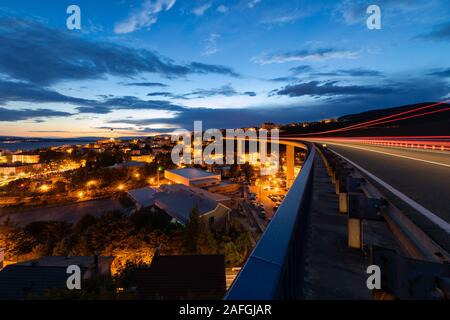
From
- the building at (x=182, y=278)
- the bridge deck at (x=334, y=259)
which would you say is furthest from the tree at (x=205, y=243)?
the bridge deck at (x=334, y=259)

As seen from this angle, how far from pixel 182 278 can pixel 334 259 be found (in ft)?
39.1

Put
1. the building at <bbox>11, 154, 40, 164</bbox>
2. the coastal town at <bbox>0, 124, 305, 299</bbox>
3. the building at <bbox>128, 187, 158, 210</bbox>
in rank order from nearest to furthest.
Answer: the coastal town at <bbox>0, 124, 305, 299</bbox> → the building at <bbox>128, 187, 158, 210</bbox> → the building at <bbox>11, 154, 40, 164</bbox>

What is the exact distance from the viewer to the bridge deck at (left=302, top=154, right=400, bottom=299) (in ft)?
5.01

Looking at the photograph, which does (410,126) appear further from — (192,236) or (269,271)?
(269,271)

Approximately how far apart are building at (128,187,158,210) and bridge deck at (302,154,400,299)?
28912mm

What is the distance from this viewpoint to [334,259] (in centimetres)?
186

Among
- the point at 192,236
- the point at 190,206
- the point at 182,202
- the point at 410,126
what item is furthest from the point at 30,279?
the point at 410,126

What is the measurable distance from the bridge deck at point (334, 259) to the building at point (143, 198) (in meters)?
28.9

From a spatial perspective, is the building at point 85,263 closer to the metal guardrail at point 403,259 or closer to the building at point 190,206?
the building at point 190,206

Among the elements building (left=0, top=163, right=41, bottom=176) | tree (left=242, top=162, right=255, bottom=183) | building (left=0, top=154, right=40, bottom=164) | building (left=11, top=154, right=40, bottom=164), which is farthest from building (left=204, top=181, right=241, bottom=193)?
building (left=11, top=154, right=40, bottom=164)

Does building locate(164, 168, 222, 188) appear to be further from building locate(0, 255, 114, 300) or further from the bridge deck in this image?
the bridge deck

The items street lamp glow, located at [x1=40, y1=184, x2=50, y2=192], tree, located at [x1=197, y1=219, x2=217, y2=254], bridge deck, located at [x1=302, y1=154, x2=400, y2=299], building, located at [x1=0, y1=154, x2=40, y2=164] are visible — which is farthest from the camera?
building, located at [x1=0, y1=154, x2=40, y2=164]

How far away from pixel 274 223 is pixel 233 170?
198ft
